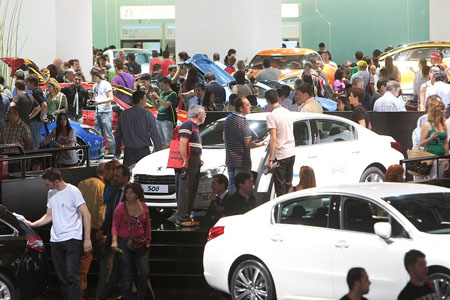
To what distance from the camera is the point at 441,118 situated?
52.5 feet

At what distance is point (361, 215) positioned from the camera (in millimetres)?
11797

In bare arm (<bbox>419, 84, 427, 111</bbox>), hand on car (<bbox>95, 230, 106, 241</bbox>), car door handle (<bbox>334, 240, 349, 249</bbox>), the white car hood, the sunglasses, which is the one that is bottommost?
hand on car (<bbox>95, 230, 106, 241</bbox>)

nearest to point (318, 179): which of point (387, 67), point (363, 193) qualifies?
point (363, 193)

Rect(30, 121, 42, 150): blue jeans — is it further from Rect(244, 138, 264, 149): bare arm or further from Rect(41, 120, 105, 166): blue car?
Rect(244, 138, 264, 149): bare arm

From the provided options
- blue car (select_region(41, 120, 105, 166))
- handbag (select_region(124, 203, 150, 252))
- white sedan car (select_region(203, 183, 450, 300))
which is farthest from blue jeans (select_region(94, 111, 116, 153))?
white sedan car (select_region(203, 183, 450, 300))

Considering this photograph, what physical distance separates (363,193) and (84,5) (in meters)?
22.6

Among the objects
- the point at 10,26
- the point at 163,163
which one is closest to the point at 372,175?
the point at 163,163

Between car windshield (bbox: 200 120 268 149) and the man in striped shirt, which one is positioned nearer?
the man in striped shirt

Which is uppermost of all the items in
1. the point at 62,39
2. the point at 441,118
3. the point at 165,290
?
the point at 62,39

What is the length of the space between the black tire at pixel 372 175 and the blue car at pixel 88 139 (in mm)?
6367

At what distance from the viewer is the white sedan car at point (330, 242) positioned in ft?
36.6

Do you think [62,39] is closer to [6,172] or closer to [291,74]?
[291,74]

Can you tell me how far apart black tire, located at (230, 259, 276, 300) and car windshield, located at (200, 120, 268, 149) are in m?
3.98

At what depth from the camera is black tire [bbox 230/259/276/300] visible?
484 inches
